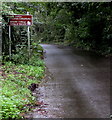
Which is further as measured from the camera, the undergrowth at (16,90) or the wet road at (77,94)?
the wet road at (77,94)

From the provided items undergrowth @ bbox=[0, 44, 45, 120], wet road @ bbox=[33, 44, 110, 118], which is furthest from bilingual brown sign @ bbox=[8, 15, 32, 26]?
wet road @ bbox=[33, 44, 110, 118]

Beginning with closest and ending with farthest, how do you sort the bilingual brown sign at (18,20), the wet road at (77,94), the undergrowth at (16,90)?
the undergrowth at (16,90) < the wet road at (77,94) < the bilingual brown sign at (18,20)

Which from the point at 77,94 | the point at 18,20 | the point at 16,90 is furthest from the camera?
the point at 18,20

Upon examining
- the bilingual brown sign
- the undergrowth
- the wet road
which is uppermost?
the bilingual brown sign

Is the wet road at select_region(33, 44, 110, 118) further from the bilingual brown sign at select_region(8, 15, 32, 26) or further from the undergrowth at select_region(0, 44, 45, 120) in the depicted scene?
the bilingual brown sign at select_region(8, 15, 32, 26)

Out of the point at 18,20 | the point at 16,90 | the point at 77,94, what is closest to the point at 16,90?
the point at 16,90

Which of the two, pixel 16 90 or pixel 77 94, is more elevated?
pixel 16 90

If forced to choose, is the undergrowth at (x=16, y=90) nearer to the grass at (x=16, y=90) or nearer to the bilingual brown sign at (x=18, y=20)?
the grass at (x=16, y=90)

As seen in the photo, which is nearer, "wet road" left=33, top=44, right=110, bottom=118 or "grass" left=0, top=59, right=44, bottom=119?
"grass" left=0, top=59, right=44, bottom=119

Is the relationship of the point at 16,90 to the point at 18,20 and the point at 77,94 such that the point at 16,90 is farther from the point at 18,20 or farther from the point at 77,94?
the point at 18,20

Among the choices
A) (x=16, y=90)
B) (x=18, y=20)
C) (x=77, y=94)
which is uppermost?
(x=18, y=20)

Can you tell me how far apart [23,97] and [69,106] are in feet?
3.90

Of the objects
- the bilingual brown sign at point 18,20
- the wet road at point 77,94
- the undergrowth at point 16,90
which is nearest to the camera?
the undergrowth at point 16,90

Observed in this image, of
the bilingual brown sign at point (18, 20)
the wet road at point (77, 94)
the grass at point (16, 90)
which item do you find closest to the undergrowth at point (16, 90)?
the grass at point (16, 90)
